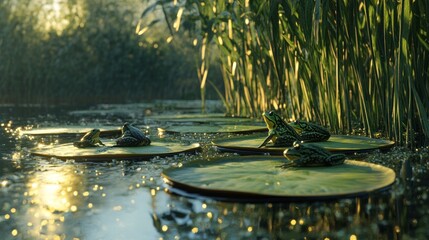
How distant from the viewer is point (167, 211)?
3070mm

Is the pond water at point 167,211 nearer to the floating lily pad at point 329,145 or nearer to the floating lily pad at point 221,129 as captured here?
the floating lily pad at point 329,145

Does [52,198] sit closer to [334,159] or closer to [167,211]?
[167,211]

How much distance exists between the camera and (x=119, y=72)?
63.5ft

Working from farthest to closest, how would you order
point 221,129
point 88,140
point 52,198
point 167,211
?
point 221,129 → point 88,140 → point 52,198 → point 167,211

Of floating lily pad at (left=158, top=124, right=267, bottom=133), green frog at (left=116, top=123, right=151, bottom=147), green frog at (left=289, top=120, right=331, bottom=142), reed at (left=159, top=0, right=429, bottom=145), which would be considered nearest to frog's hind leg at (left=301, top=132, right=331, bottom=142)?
green frog at (left=289, top=120, right=331, bottom=142)

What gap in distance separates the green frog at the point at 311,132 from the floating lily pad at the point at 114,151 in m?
0.90

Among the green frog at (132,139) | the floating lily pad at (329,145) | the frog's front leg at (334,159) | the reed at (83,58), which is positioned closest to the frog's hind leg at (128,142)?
the green frog at (132,139)

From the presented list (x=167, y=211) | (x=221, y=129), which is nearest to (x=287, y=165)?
(x=167, y=211)

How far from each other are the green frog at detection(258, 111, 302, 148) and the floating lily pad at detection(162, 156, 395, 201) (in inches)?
32.2

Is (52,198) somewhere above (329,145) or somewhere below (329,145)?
below

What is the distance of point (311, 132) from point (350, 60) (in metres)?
1.14

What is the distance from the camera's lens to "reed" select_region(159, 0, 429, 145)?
508 cm

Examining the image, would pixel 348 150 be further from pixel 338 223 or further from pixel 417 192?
pixel 338 223

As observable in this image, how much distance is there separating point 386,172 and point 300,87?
3.46 meters
